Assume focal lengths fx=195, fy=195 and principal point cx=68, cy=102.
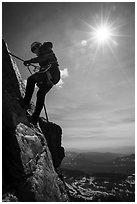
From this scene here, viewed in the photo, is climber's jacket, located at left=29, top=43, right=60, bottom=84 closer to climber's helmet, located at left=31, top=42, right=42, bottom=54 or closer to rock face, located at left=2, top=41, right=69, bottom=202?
climber's helmet, located at left=31, top=42, right=42, bottom=54

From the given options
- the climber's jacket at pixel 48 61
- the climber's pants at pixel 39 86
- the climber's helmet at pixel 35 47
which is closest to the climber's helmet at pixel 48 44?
the climber's jacket at pixel 48 61

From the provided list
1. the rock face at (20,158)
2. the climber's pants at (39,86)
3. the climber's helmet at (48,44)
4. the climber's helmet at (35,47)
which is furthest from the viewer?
the climber's helmet at (35,47)

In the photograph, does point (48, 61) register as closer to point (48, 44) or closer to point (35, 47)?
point (48, 44)

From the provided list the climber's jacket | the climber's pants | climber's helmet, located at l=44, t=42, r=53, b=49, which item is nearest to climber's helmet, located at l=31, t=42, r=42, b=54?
the climber's jacket

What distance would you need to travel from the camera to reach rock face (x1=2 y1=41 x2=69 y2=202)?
743 centimetres

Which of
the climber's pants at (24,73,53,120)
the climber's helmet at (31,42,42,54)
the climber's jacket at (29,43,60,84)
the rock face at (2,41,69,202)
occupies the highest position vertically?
the climber's helmet at (31,42,42,54)

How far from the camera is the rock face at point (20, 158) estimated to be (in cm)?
743

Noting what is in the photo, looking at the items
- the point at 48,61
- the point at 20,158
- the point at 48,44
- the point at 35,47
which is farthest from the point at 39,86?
the point at 20,158

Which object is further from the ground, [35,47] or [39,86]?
[35,47]

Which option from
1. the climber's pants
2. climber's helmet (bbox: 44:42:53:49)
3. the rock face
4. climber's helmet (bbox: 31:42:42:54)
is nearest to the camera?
the rock face

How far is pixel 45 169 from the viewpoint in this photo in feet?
31.5

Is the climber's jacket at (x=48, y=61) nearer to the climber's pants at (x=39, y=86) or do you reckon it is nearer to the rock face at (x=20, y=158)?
the climber's pants at (x=39, y=86)

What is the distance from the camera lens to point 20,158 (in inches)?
308

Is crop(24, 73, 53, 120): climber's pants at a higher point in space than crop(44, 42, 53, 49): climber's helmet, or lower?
lower
